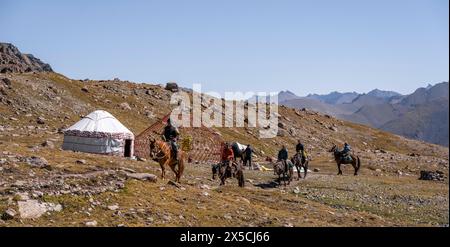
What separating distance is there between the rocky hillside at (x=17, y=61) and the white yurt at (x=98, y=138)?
36.9m

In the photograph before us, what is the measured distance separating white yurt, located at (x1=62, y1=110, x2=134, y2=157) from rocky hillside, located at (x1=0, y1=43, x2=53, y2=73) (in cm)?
3691

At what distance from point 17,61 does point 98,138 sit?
198ft

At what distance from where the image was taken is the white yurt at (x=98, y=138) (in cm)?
3684

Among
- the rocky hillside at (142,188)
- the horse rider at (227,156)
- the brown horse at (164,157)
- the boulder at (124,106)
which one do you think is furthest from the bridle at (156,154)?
the boulder at (124,106)

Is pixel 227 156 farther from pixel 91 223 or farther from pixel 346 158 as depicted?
pixel 346 158

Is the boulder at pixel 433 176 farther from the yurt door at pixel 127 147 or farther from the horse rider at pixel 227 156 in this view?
the yurt door at pixel 127 147

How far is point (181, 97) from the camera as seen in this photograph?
74.4m

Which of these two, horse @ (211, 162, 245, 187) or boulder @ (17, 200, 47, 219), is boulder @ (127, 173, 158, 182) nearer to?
boulder @ (17, 200, 47, 219)

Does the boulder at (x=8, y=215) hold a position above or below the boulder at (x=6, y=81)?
below

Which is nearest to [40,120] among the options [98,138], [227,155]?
[98,138]

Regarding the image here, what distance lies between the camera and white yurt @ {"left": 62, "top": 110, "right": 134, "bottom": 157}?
121ft

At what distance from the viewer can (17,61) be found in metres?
89.2
